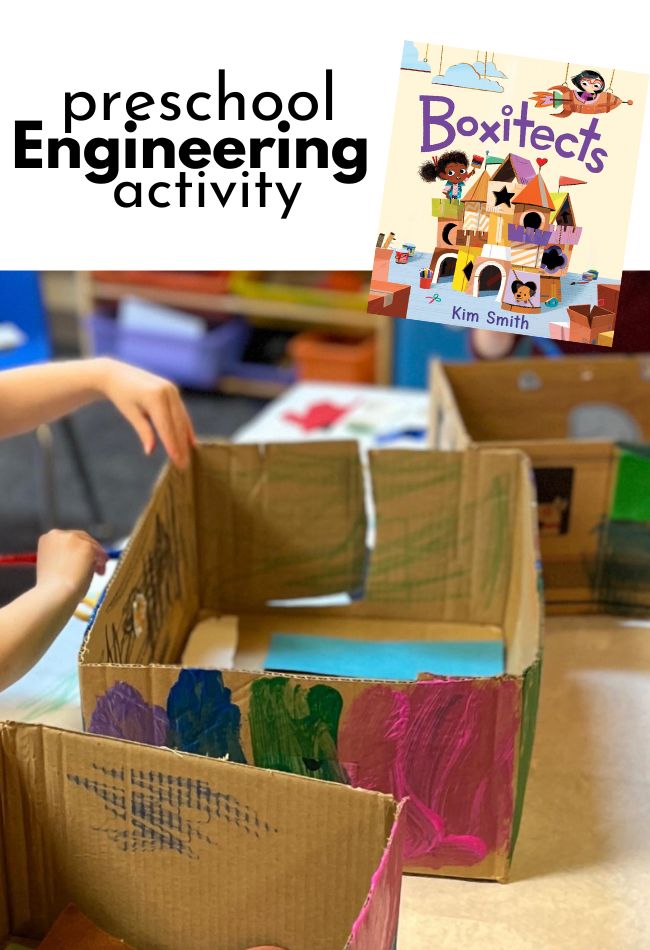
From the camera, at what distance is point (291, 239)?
0.72 metres

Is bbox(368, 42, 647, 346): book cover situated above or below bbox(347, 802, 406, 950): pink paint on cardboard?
above

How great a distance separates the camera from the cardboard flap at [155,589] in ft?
2.59

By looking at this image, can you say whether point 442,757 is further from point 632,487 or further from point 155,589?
point 632,487

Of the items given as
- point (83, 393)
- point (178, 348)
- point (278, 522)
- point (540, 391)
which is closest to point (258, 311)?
point (178, 348)

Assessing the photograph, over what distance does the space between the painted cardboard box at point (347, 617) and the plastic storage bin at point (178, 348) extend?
6.39 ft

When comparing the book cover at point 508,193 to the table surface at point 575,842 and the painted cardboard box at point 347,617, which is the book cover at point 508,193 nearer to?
the painted cardboard box at point 347,617

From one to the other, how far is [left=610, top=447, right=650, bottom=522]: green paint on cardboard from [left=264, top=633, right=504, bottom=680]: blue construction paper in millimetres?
202

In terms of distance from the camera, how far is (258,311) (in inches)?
123

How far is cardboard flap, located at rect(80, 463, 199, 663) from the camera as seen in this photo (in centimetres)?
79

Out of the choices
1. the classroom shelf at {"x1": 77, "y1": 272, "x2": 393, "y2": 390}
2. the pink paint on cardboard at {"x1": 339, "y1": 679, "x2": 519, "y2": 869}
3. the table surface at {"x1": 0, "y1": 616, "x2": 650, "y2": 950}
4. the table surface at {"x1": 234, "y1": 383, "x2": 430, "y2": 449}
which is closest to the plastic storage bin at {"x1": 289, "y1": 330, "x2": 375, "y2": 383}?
the classroom shelf at {"x1": 77, "y1": 272, "x2": 393, "y2": 390}

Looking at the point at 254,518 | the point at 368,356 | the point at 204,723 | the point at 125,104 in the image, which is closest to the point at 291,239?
the point at 125,104

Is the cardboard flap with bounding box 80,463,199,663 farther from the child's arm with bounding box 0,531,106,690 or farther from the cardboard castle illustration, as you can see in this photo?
the cardboard castle illustration

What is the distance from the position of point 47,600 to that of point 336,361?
2219mm

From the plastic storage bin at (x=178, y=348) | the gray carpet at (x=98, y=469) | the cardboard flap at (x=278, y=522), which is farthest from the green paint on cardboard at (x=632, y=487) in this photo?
the plastic storage bin at (x=178, y=348)
